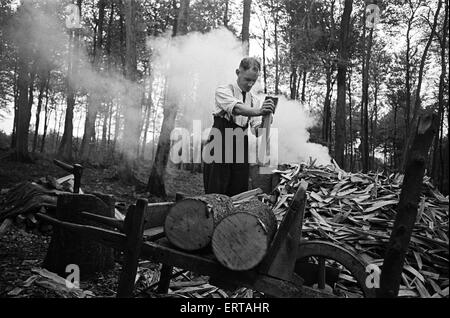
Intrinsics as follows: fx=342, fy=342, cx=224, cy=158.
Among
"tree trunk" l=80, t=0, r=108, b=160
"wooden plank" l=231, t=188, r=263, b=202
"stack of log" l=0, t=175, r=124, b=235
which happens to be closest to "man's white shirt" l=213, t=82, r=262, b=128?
"wooden plank" l=231, t=188, r=263, b=202

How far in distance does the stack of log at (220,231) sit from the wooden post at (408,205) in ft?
2.05

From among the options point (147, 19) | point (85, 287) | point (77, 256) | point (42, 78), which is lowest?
point (85, 287)

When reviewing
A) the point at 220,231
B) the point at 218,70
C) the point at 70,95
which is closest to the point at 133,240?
the point at 220,231

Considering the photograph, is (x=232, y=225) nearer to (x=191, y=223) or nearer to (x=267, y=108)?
(x=191, y=223)

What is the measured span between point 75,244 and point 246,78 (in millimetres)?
2443

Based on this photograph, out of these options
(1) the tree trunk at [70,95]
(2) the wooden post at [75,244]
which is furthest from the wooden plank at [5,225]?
(1) the tree trunk at [70,95]

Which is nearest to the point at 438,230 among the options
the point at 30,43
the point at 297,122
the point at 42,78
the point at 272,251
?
the point at 272,251

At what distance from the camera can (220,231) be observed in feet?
6.33

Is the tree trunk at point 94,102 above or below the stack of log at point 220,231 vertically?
above

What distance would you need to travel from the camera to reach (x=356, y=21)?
2045 centimetres

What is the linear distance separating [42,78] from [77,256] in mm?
18199

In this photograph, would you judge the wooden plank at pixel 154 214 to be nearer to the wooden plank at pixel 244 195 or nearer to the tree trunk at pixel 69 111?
the wooden plank at pixel 244 195

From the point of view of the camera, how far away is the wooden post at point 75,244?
3.22m
